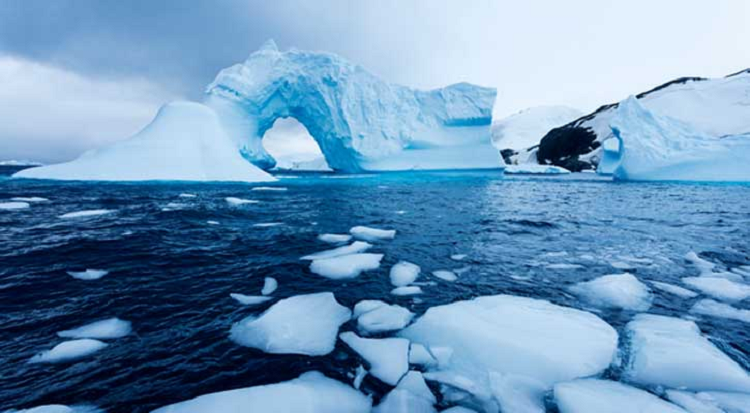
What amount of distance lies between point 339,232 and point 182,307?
126 inches

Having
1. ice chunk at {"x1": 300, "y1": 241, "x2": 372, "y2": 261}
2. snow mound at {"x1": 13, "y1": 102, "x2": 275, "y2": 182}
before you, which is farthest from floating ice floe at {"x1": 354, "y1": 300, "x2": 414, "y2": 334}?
snow mound at {"x1": 13, "y1": 102, "x2": 275, "y2": 182}

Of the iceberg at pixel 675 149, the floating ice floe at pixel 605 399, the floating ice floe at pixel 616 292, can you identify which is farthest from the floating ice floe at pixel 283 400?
the iceberg at pixel 675 149

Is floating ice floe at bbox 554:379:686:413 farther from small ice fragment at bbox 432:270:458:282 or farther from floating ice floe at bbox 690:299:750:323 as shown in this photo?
small ice fragment at bbox 432:270:458:282

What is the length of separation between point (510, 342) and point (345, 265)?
208 centimetres

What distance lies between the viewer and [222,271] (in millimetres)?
3607

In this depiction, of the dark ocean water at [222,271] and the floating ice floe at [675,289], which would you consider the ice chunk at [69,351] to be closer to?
the dark ocean water at [222,271]

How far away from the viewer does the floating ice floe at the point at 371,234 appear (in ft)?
17.3

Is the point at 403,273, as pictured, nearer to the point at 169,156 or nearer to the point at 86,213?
the point at 86,213

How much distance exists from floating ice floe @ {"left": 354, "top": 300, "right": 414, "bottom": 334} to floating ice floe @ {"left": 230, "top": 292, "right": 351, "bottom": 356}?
0.13 metres

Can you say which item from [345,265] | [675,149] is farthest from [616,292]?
[675,149]

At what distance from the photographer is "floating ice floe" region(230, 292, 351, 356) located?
2.24 meters

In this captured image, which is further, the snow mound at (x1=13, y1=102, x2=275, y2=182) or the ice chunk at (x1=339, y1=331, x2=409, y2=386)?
the snow mound at (x1=13, y1=102, x2=275, y2=182)

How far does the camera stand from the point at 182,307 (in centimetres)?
270

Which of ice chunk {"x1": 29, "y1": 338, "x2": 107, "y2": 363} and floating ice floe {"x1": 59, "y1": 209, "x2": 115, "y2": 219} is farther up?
floating ice floe {"x1": 59, "y1": 209, "x2": 115, "y2": 219}
